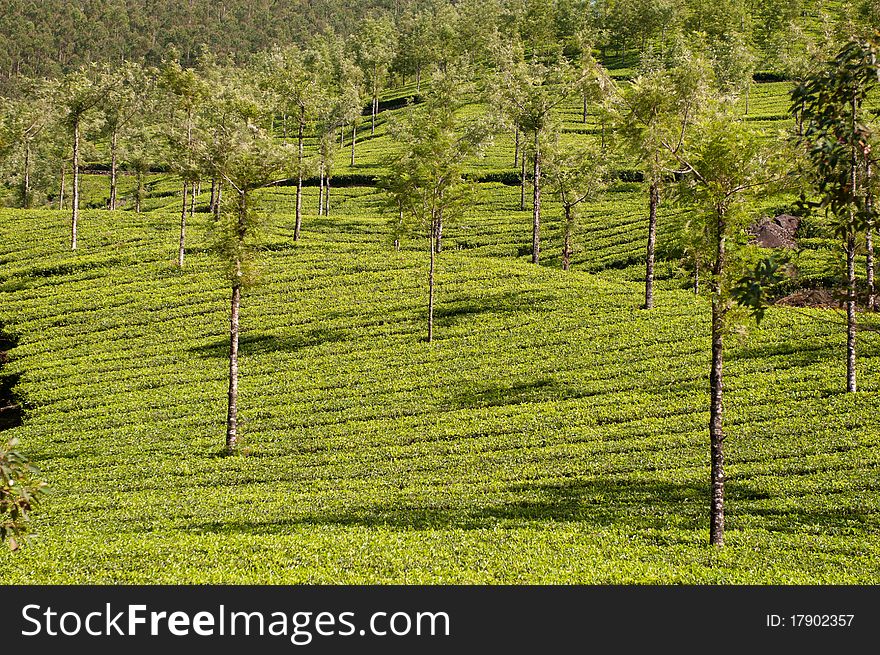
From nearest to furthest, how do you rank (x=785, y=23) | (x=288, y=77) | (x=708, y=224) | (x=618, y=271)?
(x=708, y=224) → (x=618, y=271) → (x=288, y=77) → (x=785, y=23)

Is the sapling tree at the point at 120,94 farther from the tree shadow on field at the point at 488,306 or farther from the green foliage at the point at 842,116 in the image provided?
the green foliage at the point at 842,116

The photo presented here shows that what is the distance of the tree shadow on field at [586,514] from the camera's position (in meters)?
21.9

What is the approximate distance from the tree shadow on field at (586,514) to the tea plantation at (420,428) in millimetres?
118

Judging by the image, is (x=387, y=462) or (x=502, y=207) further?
(x=502, y=207)

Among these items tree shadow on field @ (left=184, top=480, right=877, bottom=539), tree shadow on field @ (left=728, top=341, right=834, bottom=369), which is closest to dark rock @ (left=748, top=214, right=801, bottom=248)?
tree shadow on field @ (left=728, top=341, right=834, bottom=369)

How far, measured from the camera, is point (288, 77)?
6347 centimetres

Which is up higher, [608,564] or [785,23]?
[785,23]

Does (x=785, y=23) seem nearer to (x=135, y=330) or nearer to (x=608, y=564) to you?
(x=135, y=330)

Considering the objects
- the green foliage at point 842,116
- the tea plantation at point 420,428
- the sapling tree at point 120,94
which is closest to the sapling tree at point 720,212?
the tea plantation at point 420,428

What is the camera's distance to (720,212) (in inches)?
776

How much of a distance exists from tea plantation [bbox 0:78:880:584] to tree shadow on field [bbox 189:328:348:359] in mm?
189

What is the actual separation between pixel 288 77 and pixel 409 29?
114 m

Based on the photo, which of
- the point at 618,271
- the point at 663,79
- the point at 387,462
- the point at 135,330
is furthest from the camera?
the point at 618,271

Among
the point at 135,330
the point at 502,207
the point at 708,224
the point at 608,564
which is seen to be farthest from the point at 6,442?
the point at 502,207
